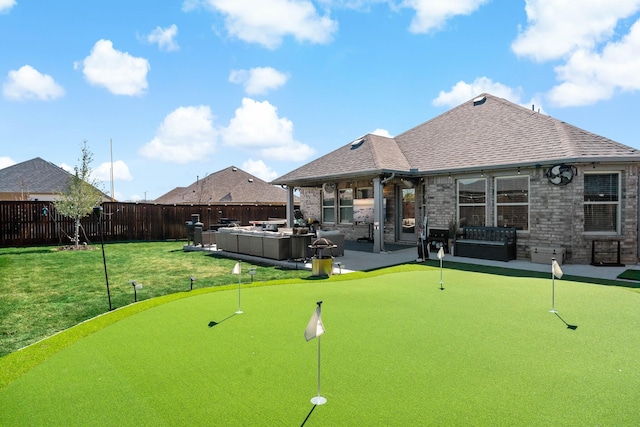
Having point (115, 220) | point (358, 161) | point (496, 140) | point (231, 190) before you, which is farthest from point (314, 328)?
point (231, 190)

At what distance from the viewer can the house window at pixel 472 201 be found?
12281mm

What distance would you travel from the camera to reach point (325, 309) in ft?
17.8

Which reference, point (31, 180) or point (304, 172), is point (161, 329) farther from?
point (31, 180)

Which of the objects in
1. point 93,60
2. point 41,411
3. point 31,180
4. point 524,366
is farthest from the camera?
point 31,180

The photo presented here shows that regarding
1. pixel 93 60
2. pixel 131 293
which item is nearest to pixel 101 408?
pixel 131 293

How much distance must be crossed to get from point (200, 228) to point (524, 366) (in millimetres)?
14069

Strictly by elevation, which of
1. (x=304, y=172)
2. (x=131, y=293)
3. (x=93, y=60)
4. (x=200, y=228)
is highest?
(x=93, y=60)

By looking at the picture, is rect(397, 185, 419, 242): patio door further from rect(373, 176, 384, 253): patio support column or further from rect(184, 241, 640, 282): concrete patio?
rect(373, 176, 384, 253): patio support column

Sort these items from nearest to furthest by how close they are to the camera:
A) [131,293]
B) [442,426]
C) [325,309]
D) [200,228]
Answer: [442,426], [325,309], [131,293], [200,228]

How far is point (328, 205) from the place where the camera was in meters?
18.1

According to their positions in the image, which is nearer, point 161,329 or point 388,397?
point 388,397

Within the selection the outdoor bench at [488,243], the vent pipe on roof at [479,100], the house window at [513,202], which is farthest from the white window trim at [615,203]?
the vent pipe on roof at [479,100]

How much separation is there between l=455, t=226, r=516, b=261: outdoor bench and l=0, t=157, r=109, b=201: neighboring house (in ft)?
85.8

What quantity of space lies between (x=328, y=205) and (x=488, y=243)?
8457 millimetres
